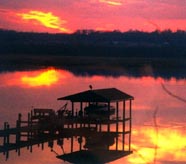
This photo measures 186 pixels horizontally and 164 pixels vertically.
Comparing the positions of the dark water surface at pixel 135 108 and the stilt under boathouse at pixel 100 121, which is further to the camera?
the stilt under boathouse at pixel 100 121

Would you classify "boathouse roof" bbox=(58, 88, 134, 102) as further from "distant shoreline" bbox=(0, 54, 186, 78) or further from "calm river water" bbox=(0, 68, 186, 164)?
"distant shoreline" bbox=(0, 54, 186, 78)

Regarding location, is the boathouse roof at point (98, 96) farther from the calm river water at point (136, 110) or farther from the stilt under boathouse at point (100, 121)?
the calm river water at point (136, 110)

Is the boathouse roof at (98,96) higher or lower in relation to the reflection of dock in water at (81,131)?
higher

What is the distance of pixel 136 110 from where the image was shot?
51.1 m

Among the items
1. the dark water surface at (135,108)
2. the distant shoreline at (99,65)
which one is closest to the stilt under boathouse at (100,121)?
the dark water surface at (135,108)

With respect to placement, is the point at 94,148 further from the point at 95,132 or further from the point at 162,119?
the point at 162,119

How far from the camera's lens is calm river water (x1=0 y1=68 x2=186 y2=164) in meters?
27.0

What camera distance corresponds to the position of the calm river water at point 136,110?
2697 cm

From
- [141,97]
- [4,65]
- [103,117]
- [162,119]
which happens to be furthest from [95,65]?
[103,117]

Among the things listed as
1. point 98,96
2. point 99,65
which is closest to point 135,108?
point 98,96

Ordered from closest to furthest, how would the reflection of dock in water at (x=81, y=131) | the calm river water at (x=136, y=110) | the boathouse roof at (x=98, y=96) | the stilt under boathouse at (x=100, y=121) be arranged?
the calm river water at (x=136, y=110)
the stilt under boathouse at (x=100, y=121)
the reflection of dock in water at (x=81, y=131)
the boathouse roof at (x=98, y=96)

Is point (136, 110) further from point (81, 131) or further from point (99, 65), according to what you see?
point (99, 65)

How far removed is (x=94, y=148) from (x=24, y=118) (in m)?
13.4

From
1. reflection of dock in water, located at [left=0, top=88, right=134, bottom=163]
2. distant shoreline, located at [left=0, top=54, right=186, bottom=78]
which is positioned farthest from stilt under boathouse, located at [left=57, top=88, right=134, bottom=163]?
distant shoreline, located at [left=0, top=54, right=186, bottom=78]
